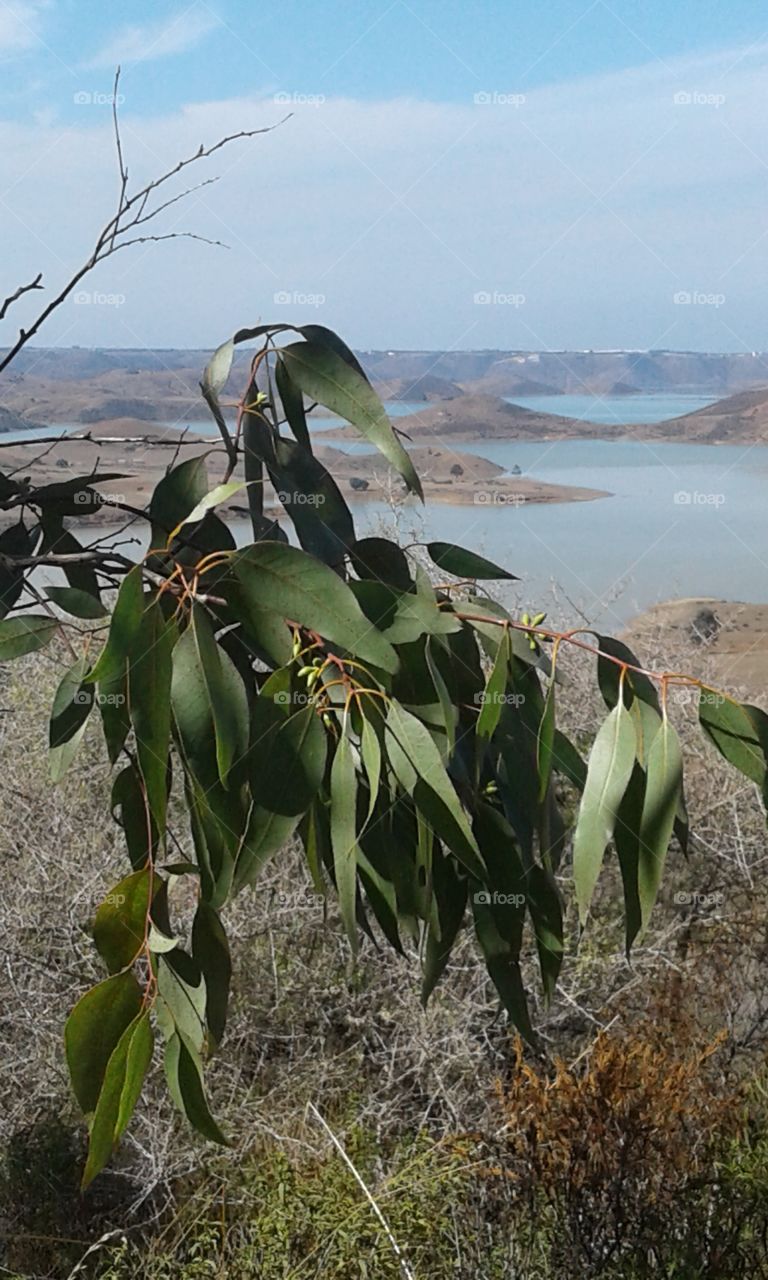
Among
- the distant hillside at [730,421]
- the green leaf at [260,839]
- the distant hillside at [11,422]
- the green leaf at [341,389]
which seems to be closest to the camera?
the green leaf at [260,839]

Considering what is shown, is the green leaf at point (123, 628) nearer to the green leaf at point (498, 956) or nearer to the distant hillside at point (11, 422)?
the green leaf at point (498, 956)

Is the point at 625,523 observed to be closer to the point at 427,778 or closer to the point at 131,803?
the point at 131,803

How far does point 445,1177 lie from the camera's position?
199 cm

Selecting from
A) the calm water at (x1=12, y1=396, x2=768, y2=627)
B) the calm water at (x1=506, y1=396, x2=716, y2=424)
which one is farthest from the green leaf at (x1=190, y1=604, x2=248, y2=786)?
the calm water at (x1=12, y1=396, x2=768, y2=627)

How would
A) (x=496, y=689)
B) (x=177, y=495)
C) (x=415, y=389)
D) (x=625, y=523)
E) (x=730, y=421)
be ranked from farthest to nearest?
(x=730, y=421) < (x=625, y=523) < (x=415, y=389) < (x=177, y=495) < (x=496, y=689)

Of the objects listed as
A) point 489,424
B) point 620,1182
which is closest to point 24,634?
point 620,1182

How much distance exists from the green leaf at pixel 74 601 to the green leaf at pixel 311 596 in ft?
0.44

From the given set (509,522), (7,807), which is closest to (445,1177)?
(7,807)

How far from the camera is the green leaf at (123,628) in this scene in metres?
0.80

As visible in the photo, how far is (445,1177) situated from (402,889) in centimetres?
111

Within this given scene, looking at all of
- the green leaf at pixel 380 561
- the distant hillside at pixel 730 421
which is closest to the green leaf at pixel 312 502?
the green leaf at pixel 380 561

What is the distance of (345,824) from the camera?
0.95 meters

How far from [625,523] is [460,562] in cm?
193

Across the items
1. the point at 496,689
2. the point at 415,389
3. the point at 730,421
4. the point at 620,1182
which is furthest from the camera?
the point at 730,421
